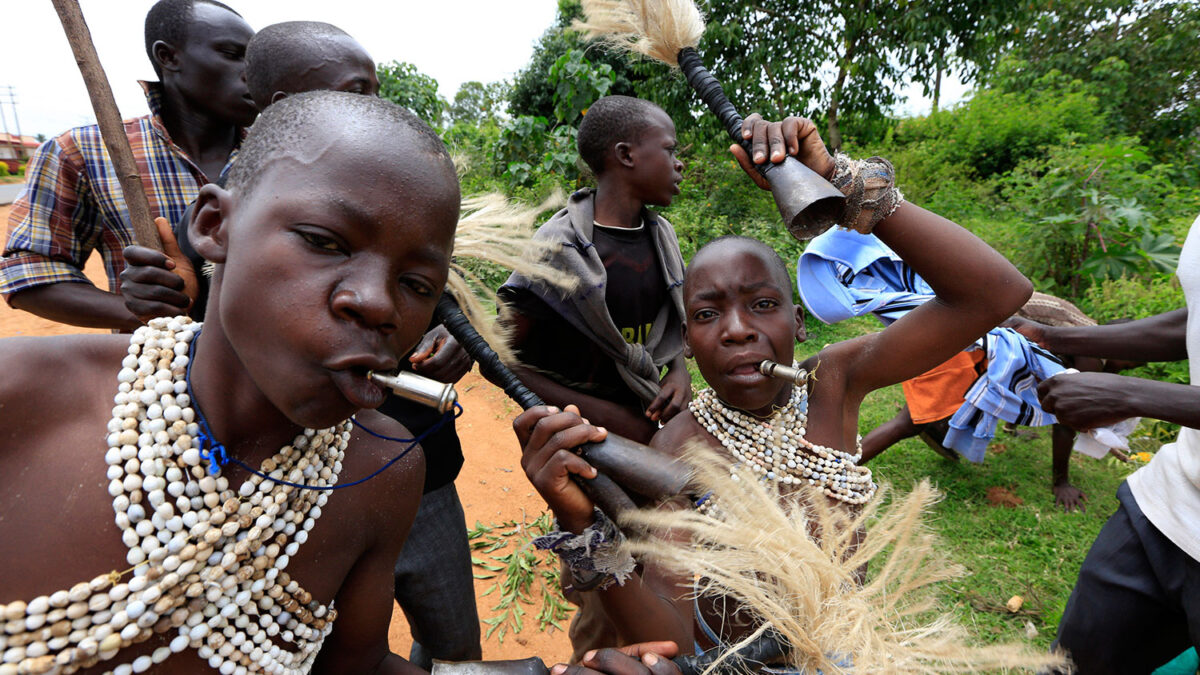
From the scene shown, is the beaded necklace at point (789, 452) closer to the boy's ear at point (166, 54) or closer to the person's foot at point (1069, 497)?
the boy's ear at point (166, 54)

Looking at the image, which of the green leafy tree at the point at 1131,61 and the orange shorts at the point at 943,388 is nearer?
the orange shorts at the point at 943,388

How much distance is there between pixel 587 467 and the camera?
140 centimetres

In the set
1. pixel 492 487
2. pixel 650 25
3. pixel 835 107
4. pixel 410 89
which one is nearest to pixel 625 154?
pixel 650 25

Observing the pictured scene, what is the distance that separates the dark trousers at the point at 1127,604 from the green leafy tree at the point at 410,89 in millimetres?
15844

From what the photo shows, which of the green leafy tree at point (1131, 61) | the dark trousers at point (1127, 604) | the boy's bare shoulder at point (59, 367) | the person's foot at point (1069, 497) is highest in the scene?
the green leafy tree at point (1131, 61)

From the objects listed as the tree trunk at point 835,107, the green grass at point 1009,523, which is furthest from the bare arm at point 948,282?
the tree trunk at point 835,107

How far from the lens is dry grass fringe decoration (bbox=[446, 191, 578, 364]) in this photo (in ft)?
6.20

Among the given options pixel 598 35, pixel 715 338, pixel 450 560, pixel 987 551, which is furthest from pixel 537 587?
pixel 598 35

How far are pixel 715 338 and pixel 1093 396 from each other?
129cm

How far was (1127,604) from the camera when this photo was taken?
2164 millimetres

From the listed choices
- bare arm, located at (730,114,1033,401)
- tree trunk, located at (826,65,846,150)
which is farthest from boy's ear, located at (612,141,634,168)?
tree trunk, located at (826,65,846,150)

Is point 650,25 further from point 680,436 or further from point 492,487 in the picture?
point 492,487

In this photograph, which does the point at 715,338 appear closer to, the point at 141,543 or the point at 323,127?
the point at 323,127

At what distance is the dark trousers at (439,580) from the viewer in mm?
2227
